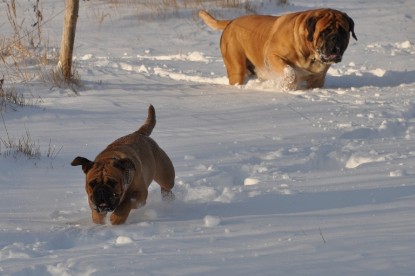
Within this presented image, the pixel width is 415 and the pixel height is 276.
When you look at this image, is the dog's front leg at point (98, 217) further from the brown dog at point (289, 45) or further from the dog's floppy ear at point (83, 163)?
the brown dog at point (289, 45)

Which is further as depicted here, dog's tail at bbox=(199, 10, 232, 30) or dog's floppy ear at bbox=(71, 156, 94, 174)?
dog's tail at bbox=(199, 10, 232, 30)

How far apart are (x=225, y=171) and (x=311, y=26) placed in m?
3.12

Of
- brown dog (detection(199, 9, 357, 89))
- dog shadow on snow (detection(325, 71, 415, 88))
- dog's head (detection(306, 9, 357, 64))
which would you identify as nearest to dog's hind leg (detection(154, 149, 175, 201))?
brown dog (detection(199, 9, 357, 89))

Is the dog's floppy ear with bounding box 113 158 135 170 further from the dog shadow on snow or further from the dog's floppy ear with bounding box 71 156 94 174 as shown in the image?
the dog shadow on snow

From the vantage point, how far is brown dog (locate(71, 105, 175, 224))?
15.3ft

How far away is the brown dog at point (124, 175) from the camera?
4660 millimetres

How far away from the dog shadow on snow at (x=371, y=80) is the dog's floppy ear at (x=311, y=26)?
2.26 feet

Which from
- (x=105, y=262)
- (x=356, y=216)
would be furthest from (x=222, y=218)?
(x=105, y=262)

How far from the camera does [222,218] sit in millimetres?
4660

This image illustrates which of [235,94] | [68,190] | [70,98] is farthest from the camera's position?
[235,94]

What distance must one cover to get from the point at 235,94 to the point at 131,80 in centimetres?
117

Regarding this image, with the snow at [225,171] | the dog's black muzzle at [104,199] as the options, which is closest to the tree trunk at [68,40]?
the snow at [225,171]

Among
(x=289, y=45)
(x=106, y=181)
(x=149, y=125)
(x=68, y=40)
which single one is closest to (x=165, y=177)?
(x=149, y=125)

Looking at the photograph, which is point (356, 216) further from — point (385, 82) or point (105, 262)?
point (385, 82)
